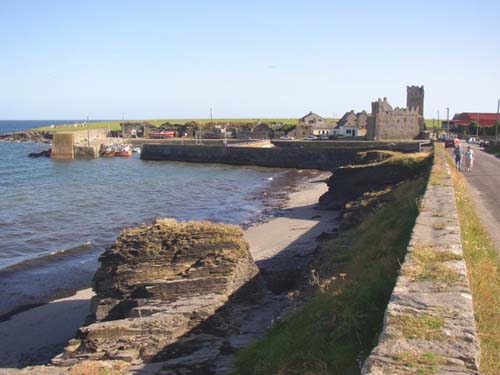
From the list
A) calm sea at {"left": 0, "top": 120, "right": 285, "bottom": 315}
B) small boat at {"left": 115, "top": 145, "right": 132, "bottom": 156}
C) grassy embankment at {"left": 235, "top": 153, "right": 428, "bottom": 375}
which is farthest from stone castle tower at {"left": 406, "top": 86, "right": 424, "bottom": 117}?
grassy embankment at {"left": 235, "top": 153, "right": 428, "bottom": 375}

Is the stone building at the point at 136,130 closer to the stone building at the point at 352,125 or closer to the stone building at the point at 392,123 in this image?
the stone building at the point at 352,125

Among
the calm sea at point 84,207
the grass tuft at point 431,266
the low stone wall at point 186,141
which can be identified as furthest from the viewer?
the low stone wall at point 186,141

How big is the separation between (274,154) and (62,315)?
61633 millimetres

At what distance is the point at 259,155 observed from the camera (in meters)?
77.9

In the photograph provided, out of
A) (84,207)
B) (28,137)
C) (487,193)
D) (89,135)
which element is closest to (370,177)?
(487,193)

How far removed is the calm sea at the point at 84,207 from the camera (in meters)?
21.8

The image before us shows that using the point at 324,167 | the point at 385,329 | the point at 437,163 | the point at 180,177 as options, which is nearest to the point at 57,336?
the point at 385,329

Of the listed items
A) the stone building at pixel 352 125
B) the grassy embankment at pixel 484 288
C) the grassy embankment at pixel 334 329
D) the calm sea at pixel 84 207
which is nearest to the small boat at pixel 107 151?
the calm sea at pixel 84 207

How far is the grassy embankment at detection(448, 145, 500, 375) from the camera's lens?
5.31 metres

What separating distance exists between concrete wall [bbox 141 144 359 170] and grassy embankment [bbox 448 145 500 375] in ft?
185

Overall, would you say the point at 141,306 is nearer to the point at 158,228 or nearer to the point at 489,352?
the point at 158,228

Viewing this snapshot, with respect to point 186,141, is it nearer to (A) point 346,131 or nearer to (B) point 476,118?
(A) point 346,131

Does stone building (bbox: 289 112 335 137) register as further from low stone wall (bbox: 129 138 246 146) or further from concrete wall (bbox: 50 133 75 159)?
concrete wall (bbox: 50 133 75 159)

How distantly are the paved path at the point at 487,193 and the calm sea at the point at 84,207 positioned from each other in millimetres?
12915
